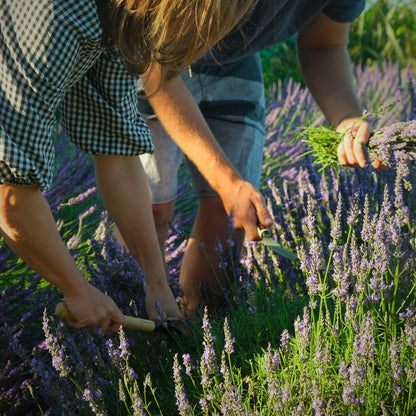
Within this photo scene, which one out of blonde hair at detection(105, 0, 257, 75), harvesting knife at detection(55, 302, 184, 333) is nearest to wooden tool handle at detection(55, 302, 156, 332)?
harvesting knife at detection(55, 302, 184, 333)

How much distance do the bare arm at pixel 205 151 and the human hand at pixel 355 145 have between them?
0.47 metres

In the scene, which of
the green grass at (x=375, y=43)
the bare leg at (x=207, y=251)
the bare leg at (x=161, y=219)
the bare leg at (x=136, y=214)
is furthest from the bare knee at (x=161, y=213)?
the green grass at (x=375, y=43)

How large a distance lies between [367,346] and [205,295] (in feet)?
3.51

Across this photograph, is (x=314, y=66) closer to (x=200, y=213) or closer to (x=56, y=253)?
(x=200, y=213)

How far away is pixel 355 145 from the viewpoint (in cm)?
220

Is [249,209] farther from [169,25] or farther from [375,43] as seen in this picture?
[375,43]

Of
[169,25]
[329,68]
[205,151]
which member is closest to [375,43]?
[329,68]

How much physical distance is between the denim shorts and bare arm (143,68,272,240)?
485 millimetres

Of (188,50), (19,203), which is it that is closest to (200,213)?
(188,50)

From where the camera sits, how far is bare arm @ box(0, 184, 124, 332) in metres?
1.56

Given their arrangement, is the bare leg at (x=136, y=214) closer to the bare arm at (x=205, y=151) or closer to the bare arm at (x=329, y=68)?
the bare arm at (x=205, y=151)

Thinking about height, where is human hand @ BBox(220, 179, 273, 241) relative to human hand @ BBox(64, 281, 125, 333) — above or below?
above

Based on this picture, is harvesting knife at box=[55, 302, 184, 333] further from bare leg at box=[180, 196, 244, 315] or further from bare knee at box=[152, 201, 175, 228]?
bare knee at box=[152, 201, 175, 228]

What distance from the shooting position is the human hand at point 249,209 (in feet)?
6.03
